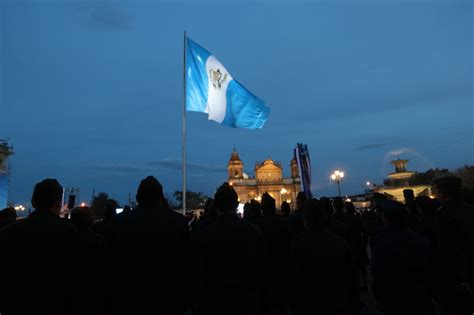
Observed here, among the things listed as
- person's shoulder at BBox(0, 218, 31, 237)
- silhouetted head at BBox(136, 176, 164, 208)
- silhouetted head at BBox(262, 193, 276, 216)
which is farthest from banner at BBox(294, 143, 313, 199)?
person's shoulder at BBox(0, 218, 31, 237)

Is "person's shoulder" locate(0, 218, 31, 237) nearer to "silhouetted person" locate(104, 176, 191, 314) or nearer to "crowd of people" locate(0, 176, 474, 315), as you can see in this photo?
"crowd of people" locate(0, 176, 474, 315)

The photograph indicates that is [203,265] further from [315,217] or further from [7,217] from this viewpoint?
[7,217]

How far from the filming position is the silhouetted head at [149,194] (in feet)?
11.2

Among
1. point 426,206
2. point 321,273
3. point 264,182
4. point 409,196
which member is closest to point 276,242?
point 426,206

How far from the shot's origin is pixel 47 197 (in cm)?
319

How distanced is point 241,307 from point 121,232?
1440 millimetres

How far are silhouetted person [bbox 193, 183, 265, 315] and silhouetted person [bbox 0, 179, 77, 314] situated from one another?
4.11 feet

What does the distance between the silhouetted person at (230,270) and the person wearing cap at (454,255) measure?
2.29 meters

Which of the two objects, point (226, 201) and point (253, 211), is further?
point (253, 211)

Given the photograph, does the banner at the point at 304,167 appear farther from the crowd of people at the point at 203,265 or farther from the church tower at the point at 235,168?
the church tower at the point at 235,168

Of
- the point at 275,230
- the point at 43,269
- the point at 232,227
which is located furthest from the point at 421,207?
the point at 43,269

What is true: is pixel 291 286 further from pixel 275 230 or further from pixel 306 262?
pixel 275 230

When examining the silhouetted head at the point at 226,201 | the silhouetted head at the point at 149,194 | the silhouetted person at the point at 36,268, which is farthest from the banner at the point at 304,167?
the silhouetted person at the point at 36,268

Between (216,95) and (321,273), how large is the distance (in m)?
8.86
